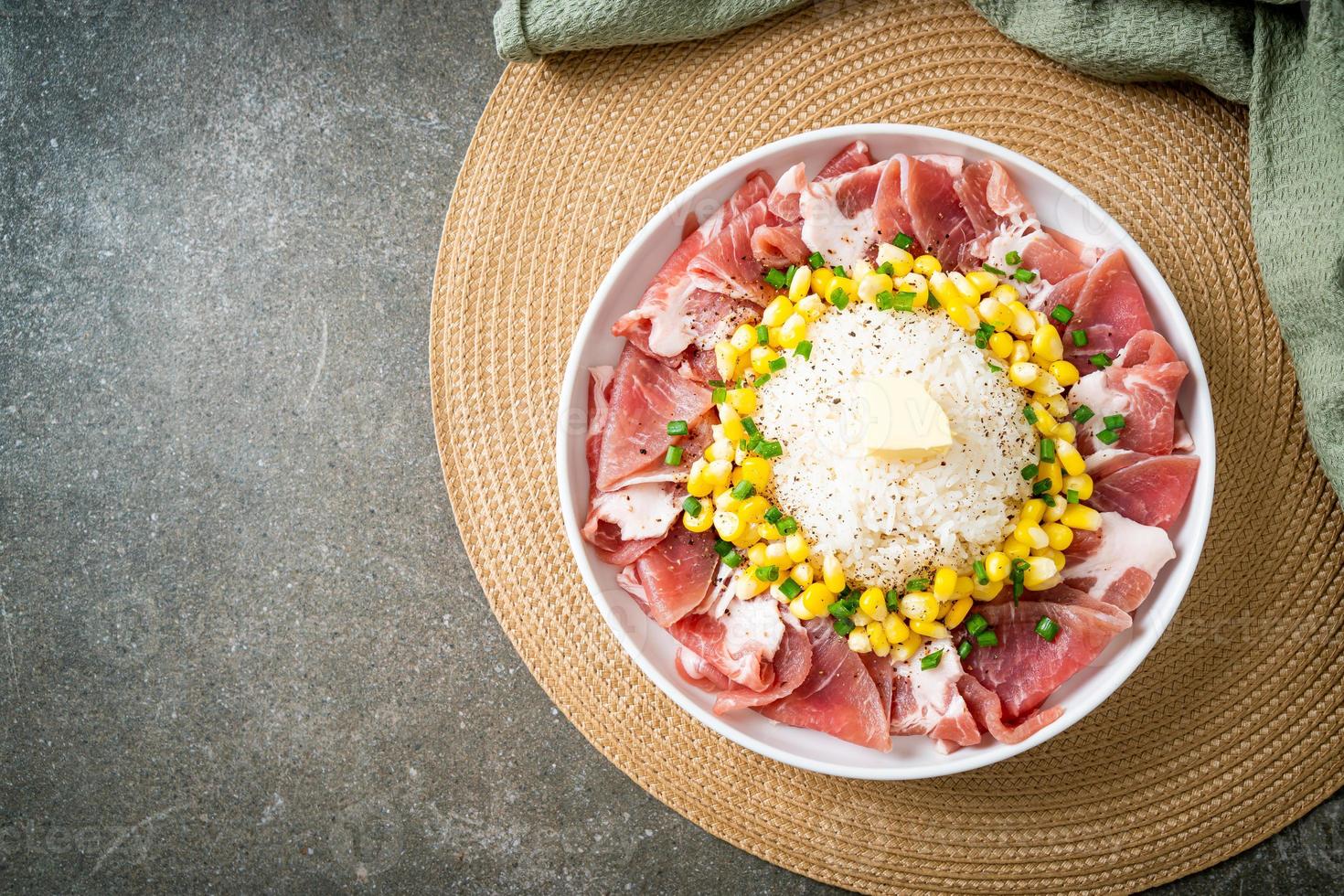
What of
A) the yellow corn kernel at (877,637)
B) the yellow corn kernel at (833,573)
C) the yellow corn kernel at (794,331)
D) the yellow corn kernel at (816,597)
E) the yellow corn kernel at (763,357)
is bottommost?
the yellow corn kernel at (877,637)

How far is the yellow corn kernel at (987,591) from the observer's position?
277cm

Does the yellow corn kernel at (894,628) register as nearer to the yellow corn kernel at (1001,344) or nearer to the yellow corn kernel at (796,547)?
the yellow corn kernel at (796,547)

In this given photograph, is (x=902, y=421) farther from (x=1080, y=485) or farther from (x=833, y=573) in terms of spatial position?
(x=1080, y=485)

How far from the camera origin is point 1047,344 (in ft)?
8.93

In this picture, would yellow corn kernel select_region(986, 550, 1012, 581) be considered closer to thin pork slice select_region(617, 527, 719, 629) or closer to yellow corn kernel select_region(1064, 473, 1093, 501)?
yellow corn kernel select_region(1064, 473, 1093, 501)

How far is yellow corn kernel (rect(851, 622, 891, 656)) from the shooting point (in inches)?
110

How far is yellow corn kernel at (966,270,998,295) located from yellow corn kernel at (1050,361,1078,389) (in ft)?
1.03

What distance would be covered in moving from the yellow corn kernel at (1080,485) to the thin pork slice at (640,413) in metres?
1.14

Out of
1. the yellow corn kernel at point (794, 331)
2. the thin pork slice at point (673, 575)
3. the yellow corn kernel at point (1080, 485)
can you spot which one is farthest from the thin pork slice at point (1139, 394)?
the thin pork slice at point (673, 575)

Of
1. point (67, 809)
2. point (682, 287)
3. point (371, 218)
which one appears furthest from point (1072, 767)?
point (67, 809)

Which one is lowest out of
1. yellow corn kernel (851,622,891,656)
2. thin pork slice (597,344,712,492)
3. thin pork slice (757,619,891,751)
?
thin pork slice (757,619,891,751)

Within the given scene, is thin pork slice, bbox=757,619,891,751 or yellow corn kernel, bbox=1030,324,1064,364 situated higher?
yellow corn kernel, bbox=1030,324,1064,364

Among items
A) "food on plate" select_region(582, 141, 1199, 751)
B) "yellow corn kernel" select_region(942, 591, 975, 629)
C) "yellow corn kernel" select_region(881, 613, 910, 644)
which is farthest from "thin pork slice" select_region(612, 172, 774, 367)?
"yellow corn kernel" select_region(942, 591, 975, 629)

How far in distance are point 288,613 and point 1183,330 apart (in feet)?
11.1
